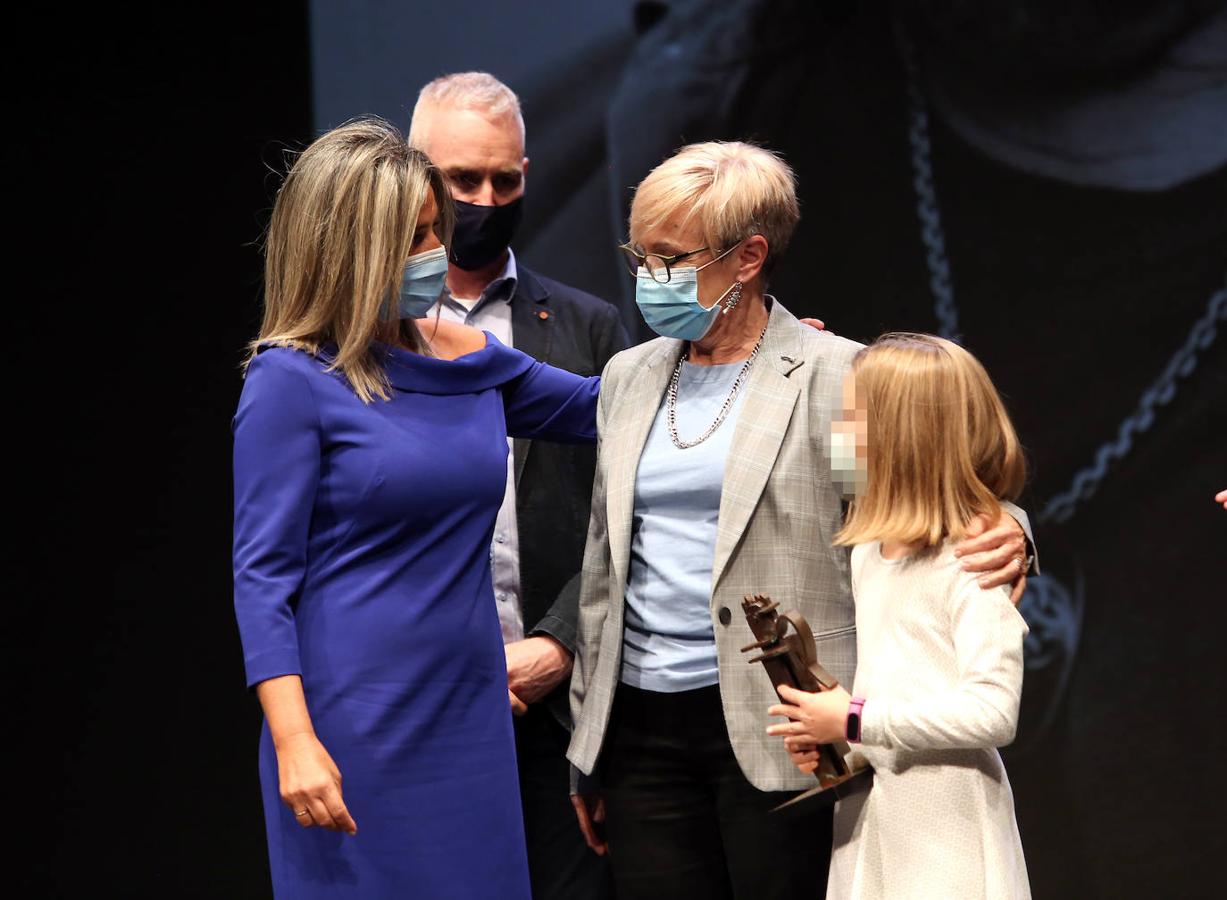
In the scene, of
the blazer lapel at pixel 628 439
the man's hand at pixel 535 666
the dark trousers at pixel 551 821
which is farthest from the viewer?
the dark trousers at pixel 551 821

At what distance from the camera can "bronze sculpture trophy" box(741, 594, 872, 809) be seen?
178cm

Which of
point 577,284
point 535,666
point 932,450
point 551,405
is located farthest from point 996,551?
point 577,284

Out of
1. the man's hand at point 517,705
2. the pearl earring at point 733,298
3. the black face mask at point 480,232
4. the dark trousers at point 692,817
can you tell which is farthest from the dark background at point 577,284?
the dark trousers at point 692,817

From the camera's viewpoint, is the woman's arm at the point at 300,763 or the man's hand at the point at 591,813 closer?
the woman's arm at the point at 300,763

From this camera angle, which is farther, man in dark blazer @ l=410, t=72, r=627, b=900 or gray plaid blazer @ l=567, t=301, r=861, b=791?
man in dark blazer @ l=410, t=72, r=627, b=900

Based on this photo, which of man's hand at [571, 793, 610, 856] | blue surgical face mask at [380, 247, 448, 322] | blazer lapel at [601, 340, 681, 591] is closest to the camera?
blue surgical face mask at [380, 247, 448, 322]

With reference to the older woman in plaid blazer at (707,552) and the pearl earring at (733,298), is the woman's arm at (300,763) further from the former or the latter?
the pearl earring at (733,298)

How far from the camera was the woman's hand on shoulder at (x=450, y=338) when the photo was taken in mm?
2111

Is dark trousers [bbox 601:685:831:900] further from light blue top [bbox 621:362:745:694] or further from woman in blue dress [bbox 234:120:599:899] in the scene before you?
woman in blue dress [bbox 234:120:599:899]

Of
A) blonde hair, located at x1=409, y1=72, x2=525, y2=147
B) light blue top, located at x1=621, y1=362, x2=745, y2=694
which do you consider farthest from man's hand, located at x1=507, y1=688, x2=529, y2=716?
blonde hair, located at x1=409, y1=72, x2=525, y2=147

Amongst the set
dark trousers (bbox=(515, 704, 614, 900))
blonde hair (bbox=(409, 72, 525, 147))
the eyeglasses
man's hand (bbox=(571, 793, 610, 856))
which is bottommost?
dark trousers (bbox=(515, 704, 614, 900))

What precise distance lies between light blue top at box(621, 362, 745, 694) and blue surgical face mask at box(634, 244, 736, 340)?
0.34 feet

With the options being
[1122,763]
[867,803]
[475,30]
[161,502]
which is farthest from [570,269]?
[867,803]

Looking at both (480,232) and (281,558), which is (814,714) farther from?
(480,232)
